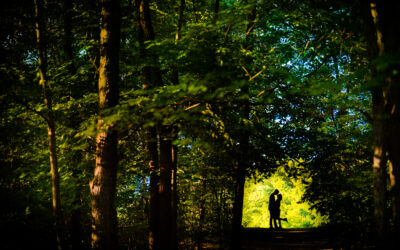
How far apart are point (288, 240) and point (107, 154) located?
9242 millimetres

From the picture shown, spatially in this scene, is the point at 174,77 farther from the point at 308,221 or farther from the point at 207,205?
the point at 308,221

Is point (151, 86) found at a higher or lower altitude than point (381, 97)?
higher

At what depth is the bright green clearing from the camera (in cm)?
2427

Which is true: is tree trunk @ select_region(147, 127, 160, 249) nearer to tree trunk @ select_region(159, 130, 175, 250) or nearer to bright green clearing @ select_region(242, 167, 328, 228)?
tree trunk @ select_region(159, 130, 175, 250)

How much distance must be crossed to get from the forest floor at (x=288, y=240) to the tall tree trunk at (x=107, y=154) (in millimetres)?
6174

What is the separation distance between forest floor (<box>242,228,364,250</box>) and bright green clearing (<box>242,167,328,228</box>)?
1115cm

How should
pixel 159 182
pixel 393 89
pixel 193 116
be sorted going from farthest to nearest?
pixel 159 182
pixel 393 89
pixel 193 116

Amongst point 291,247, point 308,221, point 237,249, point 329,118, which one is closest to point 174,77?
point 237,249

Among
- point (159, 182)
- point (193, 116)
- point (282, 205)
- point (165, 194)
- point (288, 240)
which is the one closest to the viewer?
point (193, 116)

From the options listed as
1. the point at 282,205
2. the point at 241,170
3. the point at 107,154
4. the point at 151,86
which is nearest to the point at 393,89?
the point at 241,170

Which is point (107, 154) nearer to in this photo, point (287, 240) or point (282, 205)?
point (287, 240)

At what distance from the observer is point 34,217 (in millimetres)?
5727

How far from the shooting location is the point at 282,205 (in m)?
25.5

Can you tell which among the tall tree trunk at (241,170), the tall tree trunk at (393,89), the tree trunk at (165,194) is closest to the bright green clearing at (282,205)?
the tall tree trunk at (241,170)
